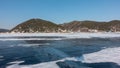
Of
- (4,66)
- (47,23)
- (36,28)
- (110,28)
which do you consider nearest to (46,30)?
(36,28)

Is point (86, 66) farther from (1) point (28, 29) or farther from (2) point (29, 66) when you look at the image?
(1) point (28, 29)

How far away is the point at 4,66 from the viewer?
15289 millimetres

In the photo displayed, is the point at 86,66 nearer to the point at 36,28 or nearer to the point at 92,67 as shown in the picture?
the point at 92,67

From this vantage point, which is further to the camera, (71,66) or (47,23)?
(47,23)

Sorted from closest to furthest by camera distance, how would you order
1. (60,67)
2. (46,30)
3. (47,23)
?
1. (60,67)
2. (46,30)
3. (47,23)

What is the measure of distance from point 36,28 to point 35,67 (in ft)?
Answer: 552

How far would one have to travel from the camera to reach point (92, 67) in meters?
14.4

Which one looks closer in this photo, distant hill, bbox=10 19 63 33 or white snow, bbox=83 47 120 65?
white snow, bbox=83 47 120 65

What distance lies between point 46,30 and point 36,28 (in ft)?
25.4

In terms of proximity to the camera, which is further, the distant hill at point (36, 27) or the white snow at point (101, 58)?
the distant hill at point (36, 27)

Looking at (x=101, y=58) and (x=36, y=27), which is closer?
(x=101, y=58)

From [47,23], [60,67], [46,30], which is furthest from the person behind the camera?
[47,23]

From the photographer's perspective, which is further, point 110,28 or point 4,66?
point 110,28

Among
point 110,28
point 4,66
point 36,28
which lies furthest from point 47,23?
point 4,66
